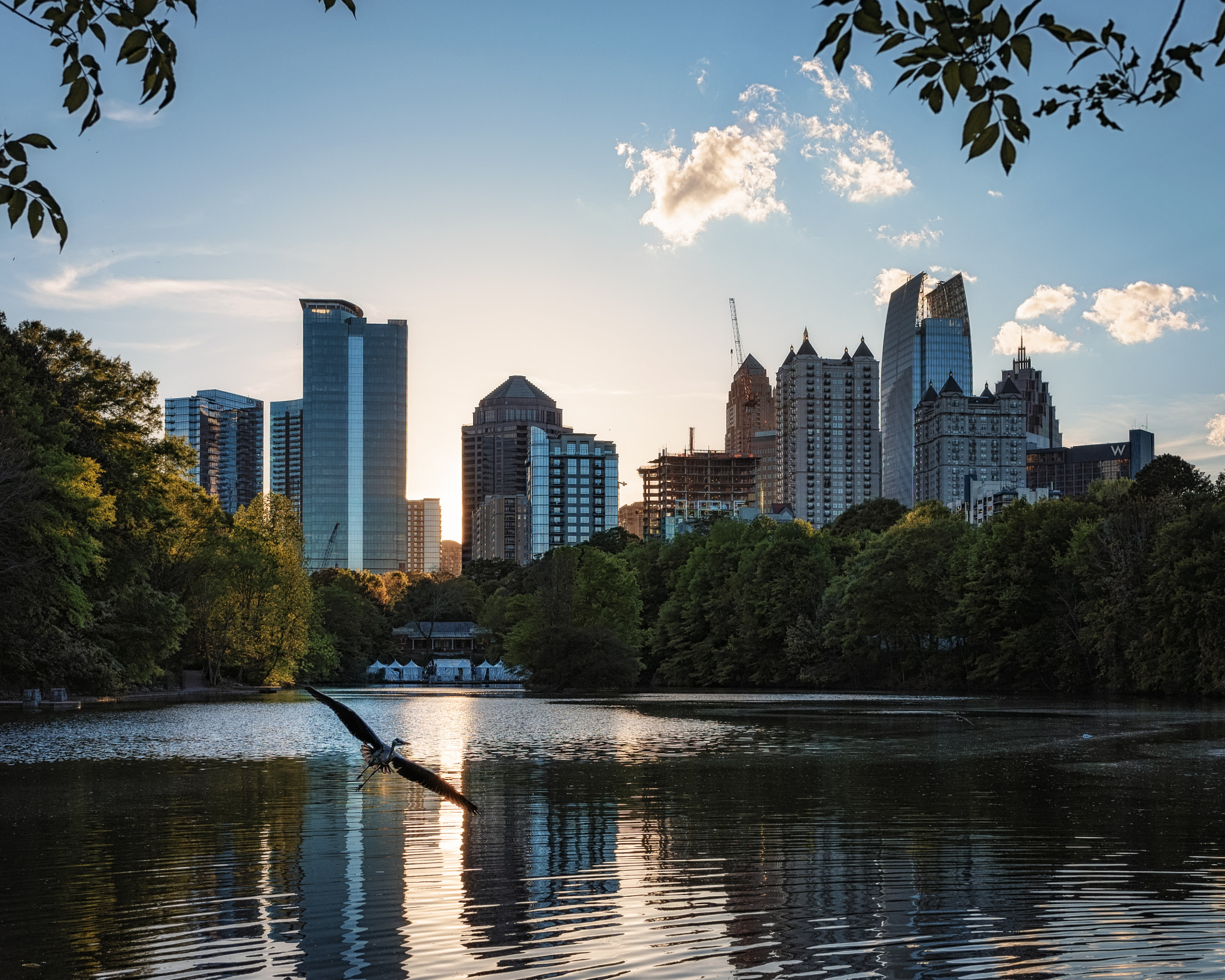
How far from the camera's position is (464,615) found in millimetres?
185000

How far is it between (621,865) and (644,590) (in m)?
111

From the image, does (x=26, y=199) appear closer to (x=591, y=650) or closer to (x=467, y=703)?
(x=467, y=703)

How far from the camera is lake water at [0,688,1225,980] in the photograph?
10617 millimetres

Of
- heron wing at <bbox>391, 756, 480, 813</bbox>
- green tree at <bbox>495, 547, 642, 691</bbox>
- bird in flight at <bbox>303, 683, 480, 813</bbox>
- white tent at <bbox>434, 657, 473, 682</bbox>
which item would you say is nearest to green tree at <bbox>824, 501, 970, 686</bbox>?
green tree at <bbox>495, 547, 642, 691</bbox>

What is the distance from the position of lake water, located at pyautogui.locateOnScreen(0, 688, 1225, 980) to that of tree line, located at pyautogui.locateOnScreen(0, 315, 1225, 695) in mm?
22395

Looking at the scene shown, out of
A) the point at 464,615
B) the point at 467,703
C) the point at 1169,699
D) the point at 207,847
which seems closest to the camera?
the point at 207,847

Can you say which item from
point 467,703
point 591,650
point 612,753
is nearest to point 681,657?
point 591,650

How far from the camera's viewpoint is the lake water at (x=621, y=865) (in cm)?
1062

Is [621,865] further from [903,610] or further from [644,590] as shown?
[644,590]

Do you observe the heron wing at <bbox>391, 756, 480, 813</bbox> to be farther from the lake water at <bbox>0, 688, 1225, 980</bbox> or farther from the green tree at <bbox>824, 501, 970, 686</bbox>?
the green tree at <bbox>824, 501, 970, 686</bbox>

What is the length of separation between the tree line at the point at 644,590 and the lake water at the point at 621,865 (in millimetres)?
22395

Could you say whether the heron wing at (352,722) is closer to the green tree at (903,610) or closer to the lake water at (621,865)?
the lake water at (621,865)

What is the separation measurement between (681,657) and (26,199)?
106 meters

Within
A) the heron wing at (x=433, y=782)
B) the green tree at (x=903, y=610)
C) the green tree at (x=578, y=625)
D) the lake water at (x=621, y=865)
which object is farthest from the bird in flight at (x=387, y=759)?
the green tree at (x=578, y=625)
